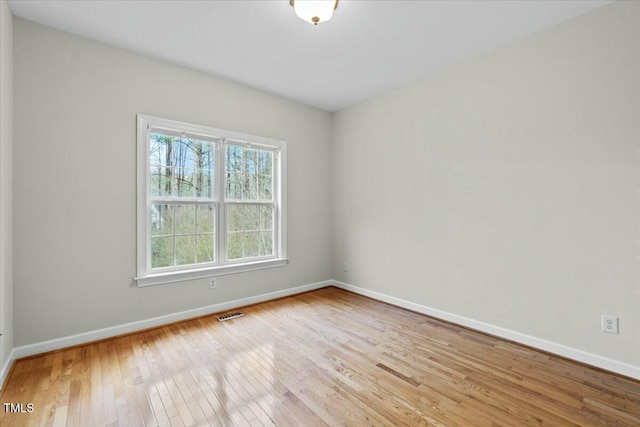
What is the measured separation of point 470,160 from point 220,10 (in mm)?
2717

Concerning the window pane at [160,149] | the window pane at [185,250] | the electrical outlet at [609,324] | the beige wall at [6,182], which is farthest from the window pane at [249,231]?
the electrical outlet at [609,324]

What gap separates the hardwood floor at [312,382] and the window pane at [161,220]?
1.01m

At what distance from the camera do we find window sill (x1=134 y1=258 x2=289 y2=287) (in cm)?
298

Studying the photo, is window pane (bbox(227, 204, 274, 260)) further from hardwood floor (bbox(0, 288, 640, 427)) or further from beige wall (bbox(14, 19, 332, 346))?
hardwood floor (bbox(0, 288, 640, 427))

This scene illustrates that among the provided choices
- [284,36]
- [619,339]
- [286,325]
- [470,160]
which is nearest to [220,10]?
[284,36]

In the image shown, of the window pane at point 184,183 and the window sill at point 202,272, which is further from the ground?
the window pane at point 184,183

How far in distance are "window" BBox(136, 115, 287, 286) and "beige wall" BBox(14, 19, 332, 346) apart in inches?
5.2

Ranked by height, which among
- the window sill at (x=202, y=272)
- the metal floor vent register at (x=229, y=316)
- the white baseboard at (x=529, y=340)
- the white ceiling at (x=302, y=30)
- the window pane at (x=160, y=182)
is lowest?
the metal floor vent register at (x=229, y=316)

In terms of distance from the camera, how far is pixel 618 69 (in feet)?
7.24

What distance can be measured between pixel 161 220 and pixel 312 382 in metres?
2.27

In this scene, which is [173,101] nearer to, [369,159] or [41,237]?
[41,237]

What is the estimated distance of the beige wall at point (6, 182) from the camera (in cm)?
206

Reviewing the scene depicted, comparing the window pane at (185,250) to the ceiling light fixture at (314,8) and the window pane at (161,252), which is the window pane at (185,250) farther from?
the ceiling light fixture at (314,8)

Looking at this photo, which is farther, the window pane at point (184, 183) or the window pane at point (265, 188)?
the window pane at point (265, 188)
